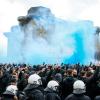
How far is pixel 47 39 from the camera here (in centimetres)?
8919

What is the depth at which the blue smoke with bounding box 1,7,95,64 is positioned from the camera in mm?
77688

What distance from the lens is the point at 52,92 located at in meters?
13.0

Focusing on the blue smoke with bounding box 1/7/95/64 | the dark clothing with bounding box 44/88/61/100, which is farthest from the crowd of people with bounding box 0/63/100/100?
the blue smoke with bounding box 1/7/95/64

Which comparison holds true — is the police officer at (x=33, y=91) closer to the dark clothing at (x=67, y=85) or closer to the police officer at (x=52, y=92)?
the police officer at (x=52, y=92)

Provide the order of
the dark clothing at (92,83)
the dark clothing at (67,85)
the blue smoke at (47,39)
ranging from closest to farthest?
1. the dark clothing at (92,83)
2. the dark clothing at (67,85)
3. the blue smoke at (47,39)

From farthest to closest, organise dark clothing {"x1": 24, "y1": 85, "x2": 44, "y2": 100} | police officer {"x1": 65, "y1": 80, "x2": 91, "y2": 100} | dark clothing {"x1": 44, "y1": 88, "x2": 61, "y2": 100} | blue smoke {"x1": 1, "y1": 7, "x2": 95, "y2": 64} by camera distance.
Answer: blue smoke {"x1": 1, "y1": 7, "x2": 95, "y2": 64}
dark clothing {"x1": 44, "y1": 88, "x2": 61, "y2": 100}
police officer {"x1": 65, "y1": 80, "x2": 91, "y2": 100}
dark clothing {"x1": 24, "y1": 85, "x2": 44, "y2": 100}

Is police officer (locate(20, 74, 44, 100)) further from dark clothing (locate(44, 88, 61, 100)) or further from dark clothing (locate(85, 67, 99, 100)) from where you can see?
dark clothing (locate(85, 67, 99, 100))

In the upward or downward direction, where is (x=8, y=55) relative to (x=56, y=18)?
downward

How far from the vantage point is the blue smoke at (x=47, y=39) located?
255 feet

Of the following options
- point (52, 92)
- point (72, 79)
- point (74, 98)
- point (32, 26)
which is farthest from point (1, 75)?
point (32, 26)

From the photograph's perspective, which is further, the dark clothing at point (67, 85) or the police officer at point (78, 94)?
the dark clothing at point (67, 85)

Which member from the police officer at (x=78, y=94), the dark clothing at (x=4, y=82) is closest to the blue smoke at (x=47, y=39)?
the dark clothing at (x=4, y=82)

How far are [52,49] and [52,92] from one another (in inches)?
2877

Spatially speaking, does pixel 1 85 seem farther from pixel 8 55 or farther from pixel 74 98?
pixel 8 55
